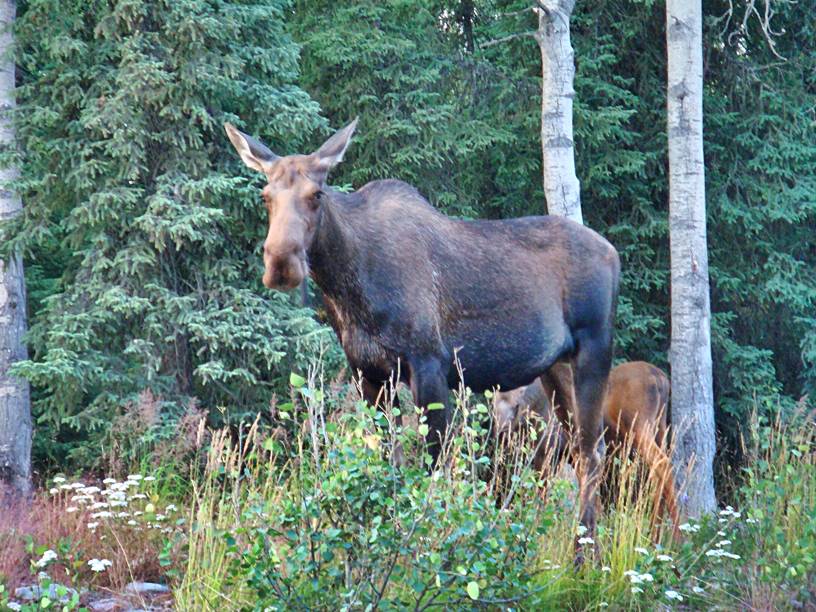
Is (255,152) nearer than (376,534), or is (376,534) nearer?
(376,534)

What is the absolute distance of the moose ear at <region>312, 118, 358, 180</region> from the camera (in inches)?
245

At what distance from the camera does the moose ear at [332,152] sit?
20.4ft

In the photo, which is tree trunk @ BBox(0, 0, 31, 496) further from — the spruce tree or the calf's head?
the calf's head

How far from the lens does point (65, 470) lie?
32.3 feet

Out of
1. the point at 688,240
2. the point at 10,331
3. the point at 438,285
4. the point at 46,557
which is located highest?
the point at 438,285

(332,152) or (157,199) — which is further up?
(332,152)

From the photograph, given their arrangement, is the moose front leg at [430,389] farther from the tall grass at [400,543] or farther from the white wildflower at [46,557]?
the white wildflower at [46,557]

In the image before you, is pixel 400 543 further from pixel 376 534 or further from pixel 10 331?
pixel 10 331

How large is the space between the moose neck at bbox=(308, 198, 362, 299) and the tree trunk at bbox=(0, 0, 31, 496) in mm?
4524

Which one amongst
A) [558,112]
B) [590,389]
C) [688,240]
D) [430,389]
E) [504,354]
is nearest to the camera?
[430,389]

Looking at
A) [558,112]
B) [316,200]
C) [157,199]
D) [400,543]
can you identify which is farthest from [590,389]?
[157,199]

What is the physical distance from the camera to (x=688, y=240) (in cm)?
1132

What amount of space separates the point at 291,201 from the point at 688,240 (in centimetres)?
633

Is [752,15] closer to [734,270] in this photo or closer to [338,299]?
[734,270]
